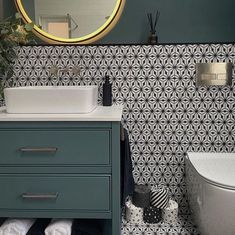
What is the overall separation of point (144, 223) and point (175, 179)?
1.11 ft

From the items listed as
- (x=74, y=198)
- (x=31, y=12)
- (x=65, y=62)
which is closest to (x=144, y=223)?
(x=74, y=198)

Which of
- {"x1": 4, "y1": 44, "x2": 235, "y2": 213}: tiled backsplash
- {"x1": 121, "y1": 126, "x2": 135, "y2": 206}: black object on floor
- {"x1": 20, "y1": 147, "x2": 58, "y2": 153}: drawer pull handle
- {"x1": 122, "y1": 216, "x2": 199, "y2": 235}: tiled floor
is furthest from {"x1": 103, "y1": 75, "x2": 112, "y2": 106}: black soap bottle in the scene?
{"x1": 122, "y1": 216, "x2": 199, "y2": 235}: tiled floor

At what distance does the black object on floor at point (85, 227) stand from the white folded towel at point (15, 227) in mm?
240

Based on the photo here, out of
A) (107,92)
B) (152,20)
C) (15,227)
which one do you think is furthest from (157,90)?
(15,227)

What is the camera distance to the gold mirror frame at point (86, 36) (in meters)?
1.71

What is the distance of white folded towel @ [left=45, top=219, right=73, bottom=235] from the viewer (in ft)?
4.46

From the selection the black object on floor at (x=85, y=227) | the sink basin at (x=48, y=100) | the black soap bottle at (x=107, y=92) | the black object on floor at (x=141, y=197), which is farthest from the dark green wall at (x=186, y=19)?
the black object on floor at (x=85, y=227)

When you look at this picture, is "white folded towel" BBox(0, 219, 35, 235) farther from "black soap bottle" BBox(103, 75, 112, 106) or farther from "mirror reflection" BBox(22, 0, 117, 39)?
"mirror reflection" BBox(22, 0, 117, 39)

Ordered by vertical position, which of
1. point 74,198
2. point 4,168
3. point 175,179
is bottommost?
point 175,179

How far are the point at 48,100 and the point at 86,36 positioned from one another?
1.97 ft

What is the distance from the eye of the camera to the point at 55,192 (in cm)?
131

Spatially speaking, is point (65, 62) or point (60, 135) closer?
point (60, 135)

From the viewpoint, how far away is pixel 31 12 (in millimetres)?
1748

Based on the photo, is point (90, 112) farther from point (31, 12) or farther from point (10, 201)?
point (31, 12)
